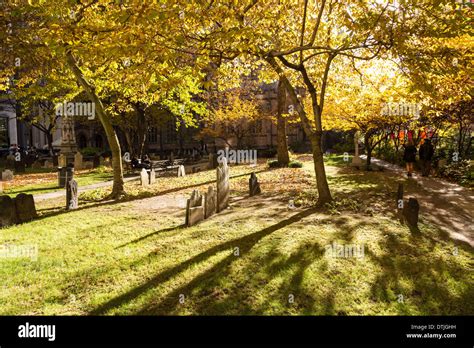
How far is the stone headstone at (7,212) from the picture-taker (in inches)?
362

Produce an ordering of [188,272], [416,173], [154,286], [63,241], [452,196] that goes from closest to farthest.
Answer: [154,286], [188,272], [63,241], [452,196], [416,173]

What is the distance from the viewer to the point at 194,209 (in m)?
8.96

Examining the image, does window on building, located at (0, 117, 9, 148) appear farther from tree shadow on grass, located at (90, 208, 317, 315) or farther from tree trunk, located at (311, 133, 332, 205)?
tree shadow on grass, located at (90, 208, 317, 315)

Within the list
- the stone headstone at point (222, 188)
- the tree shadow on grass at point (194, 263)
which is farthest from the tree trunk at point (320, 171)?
the stone headstone at point (222, 188)

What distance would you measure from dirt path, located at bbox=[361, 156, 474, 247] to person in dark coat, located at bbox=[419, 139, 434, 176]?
5.15ft

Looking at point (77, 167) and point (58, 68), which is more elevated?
point (58, 68)

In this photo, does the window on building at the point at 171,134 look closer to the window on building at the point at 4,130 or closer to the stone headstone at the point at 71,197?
the window on building at the point at 4,130

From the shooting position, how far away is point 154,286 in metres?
5.55

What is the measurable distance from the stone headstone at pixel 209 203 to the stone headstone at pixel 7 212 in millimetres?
5481

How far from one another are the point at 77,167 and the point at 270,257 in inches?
909
